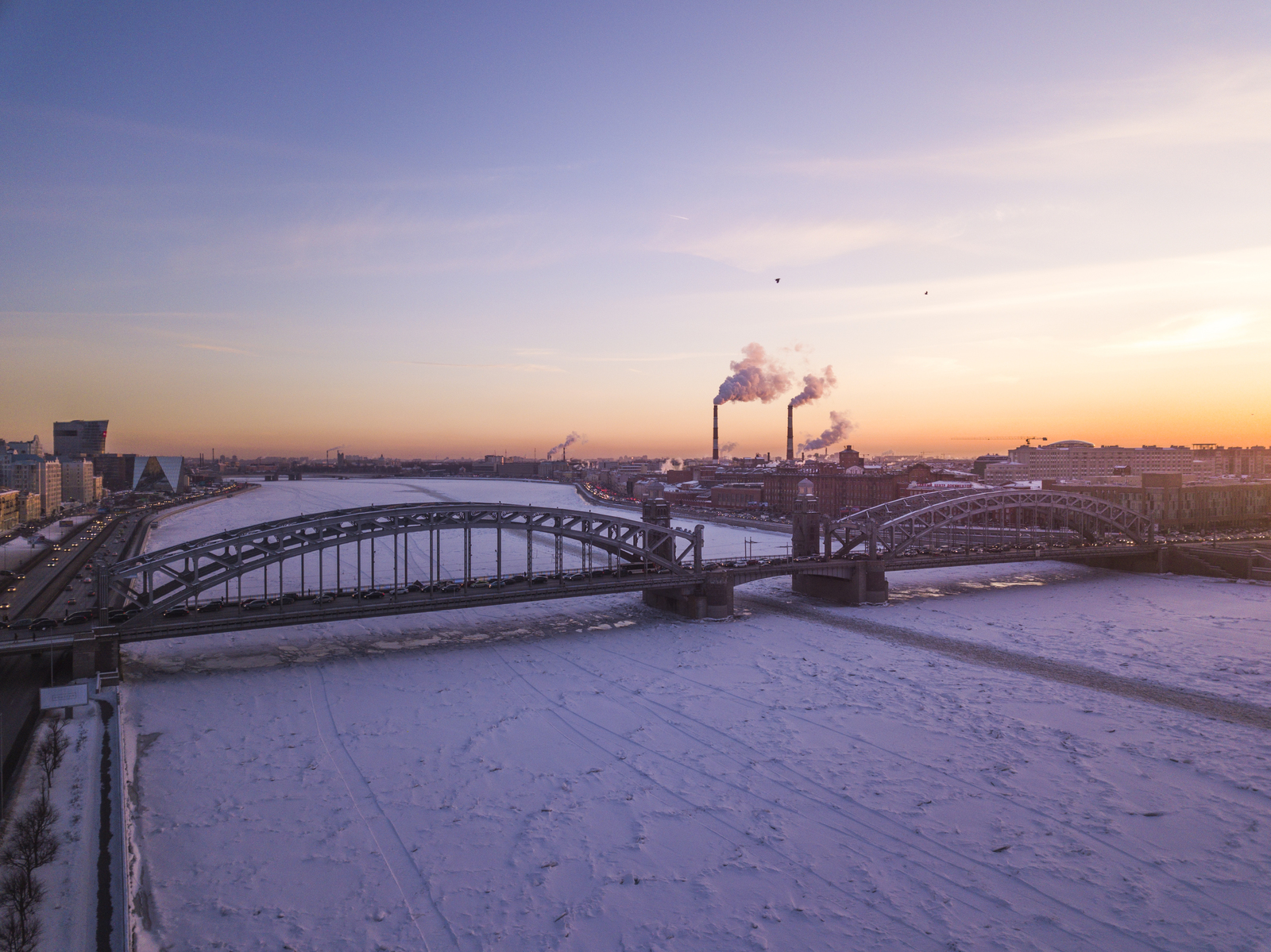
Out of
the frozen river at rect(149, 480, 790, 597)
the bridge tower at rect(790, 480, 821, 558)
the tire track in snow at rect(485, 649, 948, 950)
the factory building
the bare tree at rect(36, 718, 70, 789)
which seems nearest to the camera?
the tire track in snow at rect(485, 649, 948, 950)

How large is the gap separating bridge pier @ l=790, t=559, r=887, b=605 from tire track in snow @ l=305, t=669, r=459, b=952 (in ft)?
99.8

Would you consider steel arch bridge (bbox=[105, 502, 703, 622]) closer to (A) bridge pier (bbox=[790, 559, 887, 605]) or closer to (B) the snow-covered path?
(B) the snow-covered path

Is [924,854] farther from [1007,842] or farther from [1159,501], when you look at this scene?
[1159,501]

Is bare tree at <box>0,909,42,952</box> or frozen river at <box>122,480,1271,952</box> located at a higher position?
bare tree at <box>0,909,42,952</box>

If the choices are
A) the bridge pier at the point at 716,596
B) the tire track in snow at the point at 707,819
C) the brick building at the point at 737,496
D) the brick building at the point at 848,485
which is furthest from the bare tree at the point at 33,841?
the brick building at the point at 737,496

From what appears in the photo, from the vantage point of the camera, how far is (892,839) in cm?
1565

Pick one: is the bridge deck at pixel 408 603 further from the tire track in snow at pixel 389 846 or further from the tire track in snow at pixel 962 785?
the tire track in snow at pixel 389 846

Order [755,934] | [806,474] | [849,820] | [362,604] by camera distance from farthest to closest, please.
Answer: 1. [806,474]
2. [362,604]
3. [849,820]
4. [755,934]

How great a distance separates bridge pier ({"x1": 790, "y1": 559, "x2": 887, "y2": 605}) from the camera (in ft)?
143

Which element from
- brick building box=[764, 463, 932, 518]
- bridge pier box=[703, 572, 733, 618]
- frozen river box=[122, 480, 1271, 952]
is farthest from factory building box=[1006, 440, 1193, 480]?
frozen river box=[122, 480, 1271, 952]

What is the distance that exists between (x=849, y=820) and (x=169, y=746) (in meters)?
18.6

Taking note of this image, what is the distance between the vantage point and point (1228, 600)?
148ft

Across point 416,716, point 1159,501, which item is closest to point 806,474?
point 1159,501

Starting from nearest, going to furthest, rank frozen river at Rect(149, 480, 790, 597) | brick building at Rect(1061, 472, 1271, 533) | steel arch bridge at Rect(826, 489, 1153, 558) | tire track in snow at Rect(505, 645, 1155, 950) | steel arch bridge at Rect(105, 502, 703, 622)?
tire track in snow at Rect(505, 645, 1155, 950) < steel arch bridge at Rect(105, 502, 703, 622) < steel arch bridge at Rect(826, 489, 1153, 558) < frozen river at Rect(149, 480, 790, 597) < brick building at Rect(1061, 472, 1271, 533)
